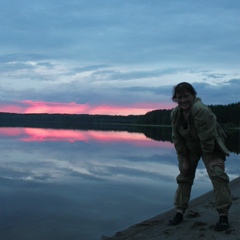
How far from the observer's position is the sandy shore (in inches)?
211

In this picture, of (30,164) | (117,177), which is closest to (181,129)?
(117,177)

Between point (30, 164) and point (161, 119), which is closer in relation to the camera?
point (30, 164)

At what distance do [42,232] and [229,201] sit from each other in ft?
10.8

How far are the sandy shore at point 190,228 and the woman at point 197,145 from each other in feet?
0.59

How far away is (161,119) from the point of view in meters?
134

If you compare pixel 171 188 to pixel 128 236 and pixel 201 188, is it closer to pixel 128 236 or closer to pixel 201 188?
pixel 201 188

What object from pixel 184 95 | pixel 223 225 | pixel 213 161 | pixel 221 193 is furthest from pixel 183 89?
pixel 223 225

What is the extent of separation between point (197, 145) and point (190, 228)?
1266 mm

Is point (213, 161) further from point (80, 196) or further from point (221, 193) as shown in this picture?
point (80, 196)

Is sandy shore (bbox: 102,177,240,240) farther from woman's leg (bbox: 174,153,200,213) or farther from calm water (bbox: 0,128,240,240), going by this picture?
calm water (bbox: 0,128,240,240)

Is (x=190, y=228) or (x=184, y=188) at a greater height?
(x=184, y=188)

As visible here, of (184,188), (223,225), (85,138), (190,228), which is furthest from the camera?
(85,138)

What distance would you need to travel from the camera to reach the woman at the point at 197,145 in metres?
5.54

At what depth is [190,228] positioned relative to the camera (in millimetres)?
5793
